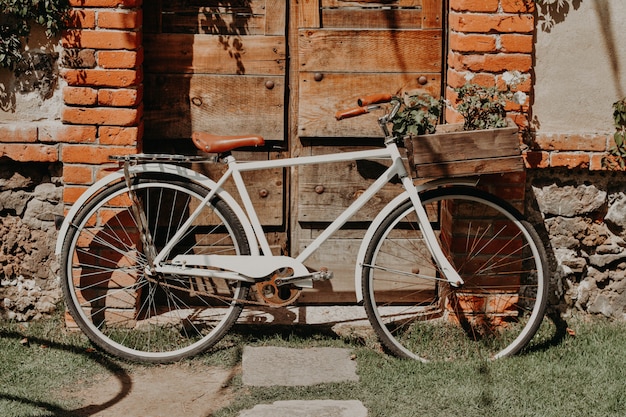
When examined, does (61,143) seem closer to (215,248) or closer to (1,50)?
(1,50)

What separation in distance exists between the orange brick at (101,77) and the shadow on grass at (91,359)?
1.46 m

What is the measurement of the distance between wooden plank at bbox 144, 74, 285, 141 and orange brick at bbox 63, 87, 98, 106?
40 cm

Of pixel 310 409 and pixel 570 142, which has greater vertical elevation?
pixel 570 142

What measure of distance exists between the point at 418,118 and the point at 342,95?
615 mm

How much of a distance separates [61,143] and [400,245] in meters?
2.05

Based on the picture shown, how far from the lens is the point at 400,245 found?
5969 mm

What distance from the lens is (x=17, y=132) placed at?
18.1 feet

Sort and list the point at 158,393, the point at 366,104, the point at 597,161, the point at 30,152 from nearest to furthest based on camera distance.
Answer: the point at 158,393
the point at 366,104
the point at 30,152
the point at 597,161

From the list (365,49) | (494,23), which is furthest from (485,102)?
(365,49)

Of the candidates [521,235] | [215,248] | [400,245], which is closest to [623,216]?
[521,235]

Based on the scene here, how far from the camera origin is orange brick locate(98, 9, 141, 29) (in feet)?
17.4

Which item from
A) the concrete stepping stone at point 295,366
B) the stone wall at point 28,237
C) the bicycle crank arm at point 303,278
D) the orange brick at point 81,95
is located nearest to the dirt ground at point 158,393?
the concrete stepping stone at point 295,366

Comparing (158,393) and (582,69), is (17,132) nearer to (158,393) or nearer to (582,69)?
(158,393)

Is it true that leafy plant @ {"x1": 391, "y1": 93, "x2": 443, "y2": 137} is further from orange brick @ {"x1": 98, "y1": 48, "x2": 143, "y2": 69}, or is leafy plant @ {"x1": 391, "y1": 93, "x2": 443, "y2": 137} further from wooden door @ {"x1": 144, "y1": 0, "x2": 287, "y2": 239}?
orange brick @ {"x1": 98, "y1": 48, "x2": 143, "y2": 69}
